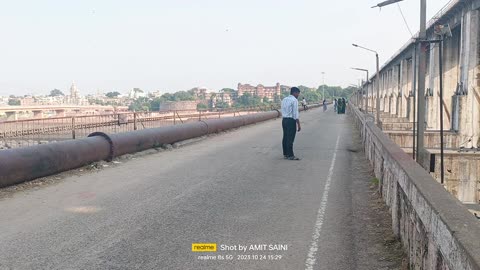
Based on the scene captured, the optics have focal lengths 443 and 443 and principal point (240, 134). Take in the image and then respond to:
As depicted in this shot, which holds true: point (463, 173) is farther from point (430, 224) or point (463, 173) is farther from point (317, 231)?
point (430, 224)

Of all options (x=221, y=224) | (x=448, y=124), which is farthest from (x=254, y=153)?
(x=448, y=124)

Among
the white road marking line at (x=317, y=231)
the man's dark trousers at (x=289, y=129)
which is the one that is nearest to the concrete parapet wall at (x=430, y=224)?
the white road marking line at (x=317, y=231)

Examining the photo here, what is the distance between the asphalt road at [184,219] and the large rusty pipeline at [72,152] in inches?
19.2

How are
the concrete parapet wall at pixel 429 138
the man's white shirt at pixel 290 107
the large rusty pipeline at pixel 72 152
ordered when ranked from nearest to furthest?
the large rusty pipeline at pixel 72 152
the man's white shirt at pixel 290 107
the concrete parapet wall at pixel 429 138

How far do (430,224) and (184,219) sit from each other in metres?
3.57

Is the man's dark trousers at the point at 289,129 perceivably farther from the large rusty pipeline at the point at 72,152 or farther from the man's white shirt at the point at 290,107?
the large rusty pipeline at the point at 72,152

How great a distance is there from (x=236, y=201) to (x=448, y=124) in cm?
3133

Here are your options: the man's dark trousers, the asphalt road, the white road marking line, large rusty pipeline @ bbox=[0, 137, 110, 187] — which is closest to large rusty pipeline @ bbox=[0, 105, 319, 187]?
large rusty pipeline @ bbox=[0, 137, 110, 187]

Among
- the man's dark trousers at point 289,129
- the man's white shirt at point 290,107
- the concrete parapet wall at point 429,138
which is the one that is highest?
the man's white shirt at point 290,107

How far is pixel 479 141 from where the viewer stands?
29.1 m

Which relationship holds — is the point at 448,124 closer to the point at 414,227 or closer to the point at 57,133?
the point at 57,133

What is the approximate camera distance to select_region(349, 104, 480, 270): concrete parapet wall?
9.46 feet

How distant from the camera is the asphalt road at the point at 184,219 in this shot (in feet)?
15.7

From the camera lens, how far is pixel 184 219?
20.6ft
